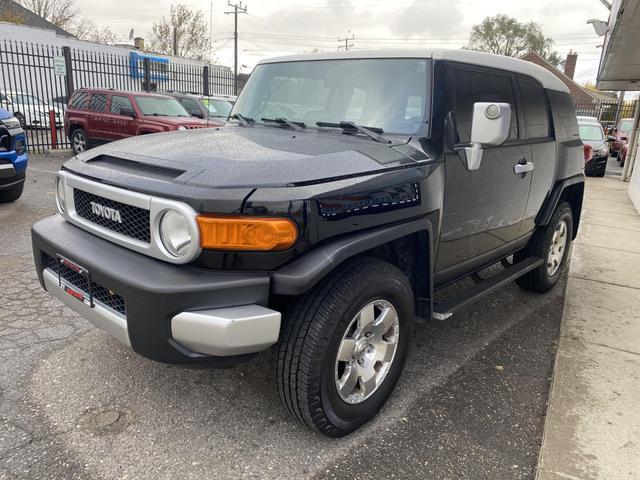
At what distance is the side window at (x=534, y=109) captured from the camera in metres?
3.89

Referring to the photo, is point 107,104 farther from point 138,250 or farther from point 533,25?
point 533,25

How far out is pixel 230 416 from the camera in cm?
274

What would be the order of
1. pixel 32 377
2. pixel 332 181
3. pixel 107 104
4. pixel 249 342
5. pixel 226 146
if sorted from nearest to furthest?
1. pixel 249 342
2. pixel 332 181
3. pixel 226 146
4. pixel 32 377
5. pixel 107 104

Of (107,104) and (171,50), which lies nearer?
(107,104)

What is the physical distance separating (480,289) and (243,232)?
201cm

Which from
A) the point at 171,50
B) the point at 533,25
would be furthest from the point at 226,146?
the point at 533,25

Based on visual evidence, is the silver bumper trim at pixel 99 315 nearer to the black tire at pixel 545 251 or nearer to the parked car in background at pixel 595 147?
the black tire at pixel 545 251

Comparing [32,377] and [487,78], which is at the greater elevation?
[487,78]

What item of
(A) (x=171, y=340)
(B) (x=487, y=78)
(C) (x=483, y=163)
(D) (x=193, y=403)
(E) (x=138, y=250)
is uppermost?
(B) (x=487, y=78)

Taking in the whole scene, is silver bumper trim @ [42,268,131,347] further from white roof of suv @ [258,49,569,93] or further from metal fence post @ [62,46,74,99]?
metal fence post @ [62,46,74,99]

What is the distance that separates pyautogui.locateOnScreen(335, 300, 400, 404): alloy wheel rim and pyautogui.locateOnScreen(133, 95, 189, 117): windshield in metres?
10.5

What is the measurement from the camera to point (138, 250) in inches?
90.6

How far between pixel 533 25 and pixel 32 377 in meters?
63.6

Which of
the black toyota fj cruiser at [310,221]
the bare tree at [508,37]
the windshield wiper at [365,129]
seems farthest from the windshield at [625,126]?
the bare tree at [508,37]
